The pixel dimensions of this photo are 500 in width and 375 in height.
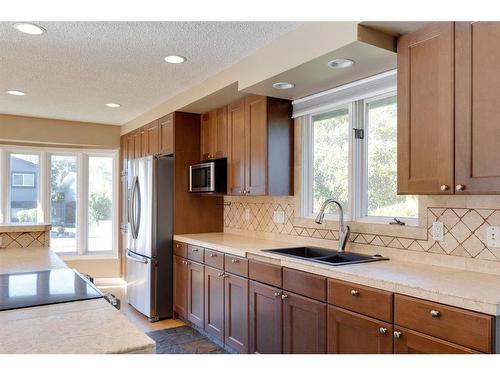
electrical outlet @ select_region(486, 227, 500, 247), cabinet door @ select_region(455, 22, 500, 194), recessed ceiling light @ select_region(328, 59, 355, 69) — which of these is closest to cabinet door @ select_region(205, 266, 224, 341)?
recessed ceiling light @ select_region(328, 59, 355, 69)

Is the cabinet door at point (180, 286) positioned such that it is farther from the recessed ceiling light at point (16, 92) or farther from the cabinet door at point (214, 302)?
the recessed ceiling light at point (16, 92)

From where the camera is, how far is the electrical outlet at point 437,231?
2232mm

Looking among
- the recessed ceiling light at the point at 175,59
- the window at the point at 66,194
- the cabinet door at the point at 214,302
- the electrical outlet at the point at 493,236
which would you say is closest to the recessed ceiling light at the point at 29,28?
the recessed ceiling light at the point at 175,59

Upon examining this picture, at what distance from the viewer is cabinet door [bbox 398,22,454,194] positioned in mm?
1896

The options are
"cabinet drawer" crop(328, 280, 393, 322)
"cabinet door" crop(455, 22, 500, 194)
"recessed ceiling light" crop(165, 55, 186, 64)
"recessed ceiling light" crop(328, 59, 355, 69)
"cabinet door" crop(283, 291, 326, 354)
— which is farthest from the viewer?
"recessed ceiling light" crop(165, 55, 186, 64)

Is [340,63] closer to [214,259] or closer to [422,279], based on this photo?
[422,279]

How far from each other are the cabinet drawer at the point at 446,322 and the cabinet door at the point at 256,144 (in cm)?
165

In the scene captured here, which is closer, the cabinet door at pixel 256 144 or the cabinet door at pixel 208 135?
the cabinet door at pixel 256 144

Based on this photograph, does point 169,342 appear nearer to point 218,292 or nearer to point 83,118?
point 218,292

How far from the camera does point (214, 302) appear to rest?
3289 mm

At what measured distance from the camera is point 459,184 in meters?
1.84

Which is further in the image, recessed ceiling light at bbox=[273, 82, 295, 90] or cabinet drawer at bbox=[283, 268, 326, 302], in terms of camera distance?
recessed ceiling light at bbox=[273, 82, 295, 90]

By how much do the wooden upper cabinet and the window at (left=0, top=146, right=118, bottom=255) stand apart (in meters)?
1.87

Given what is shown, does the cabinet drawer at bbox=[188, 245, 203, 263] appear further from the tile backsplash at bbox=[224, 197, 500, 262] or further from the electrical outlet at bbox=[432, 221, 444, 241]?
the electrical outlet at bbox=[432, 221, 444, 241]
